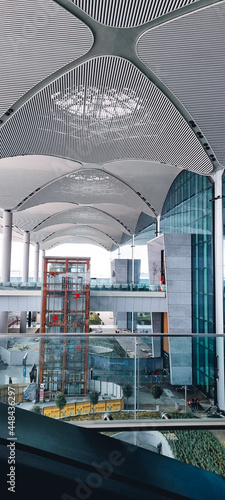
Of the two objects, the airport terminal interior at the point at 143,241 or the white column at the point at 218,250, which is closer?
the airport terminal interior at the point at 143,241

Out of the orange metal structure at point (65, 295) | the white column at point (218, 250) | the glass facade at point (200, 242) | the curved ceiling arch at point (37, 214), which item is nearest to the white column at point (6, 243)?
the curved ceiling arch at point (37, 214)

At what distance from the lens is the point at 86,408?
312cm

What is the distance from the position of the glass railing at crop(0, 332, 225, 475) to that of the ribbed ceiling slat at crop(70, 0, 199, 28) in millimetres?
7858

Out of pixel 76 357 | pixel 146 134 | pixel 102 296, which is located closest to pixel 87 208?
pixel 102 296

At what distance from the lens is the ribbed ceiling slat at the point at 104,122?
1068 cm

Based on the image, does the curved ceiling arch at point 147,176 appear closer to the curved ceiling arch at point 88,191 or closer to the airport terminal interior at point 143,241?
the airport terminal interior at point 143,241

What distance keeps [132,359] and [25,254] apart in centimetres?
3237

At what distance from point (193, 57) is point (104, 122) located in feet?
13.9

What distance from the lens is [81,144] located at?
14680mm

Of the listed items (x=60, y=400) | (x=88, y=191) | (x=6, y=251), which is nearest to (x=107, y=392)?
(x=60, y=400)

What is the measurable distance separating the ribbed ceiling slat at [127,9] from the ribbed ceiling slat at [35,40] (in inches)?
18.3

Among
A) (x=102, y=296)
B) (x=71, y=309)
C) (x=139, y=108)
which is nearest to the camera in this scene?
(x=139, y=108)

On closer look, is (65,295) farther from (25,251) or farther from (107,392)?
(25,251)

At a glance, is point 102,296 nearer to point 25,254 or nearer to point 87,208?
point 87,208
